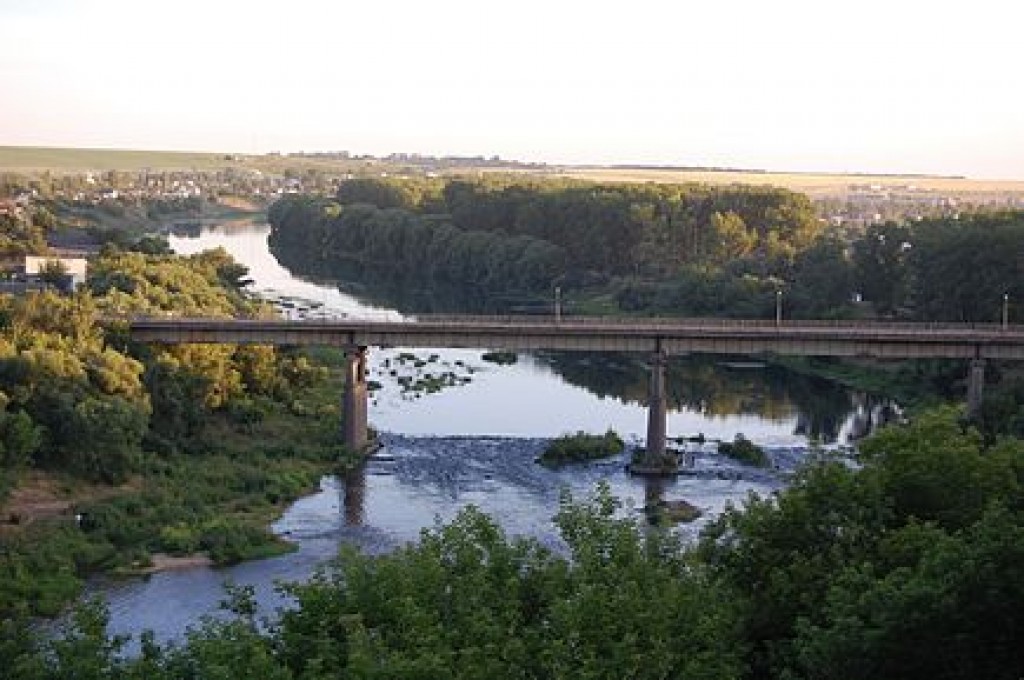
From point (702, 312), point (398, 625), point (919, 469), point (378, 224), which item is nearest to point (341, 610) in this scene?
point (398, 625)

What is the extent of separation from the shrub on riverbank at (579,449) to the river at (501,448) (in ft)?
2.89

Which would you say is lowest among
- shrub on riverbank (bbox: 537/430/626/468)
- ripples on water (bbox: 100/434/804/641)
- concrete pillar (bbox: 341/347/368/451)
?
ripples on water (bbox: 100/434/804/641)

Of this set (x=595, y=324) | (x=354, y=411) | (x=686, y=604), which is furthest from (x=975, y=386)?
(x=686, y=604)

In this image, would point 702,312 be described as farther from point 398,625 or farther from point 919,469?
point 398,625

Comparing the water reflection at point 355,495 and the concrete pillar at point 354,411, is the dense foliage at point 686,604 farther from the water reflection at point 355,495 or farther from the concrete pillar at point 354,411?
the concrete pillar at point 354,411

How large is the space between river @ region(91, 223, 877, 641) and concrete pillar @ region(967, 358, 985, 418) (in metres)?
6.33

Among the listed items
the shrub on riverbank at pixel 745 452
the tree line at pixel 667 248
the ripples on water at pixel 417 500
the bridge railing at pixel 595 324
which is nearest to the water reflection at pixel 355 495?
the ripples on water at pixel 417 500

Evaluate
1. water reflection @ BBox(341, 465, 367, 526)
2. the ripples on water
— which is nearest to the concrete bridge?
the ripples on water

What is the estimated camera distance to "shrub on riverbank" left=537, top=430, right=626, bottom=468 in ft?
185

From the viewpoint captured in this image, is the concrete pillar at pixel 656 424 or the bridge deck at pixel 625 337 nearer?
the concrete pillar at pixel 656 424

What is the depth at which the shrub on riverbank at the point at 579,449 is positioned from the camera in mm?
56500

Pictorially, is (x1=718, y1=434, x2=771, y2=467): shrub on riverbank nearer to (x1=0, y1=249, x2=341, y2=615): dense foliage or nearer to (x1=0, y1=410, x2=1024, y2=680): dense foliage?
(x1=0, y1=249, x2=341, y2=615): dense foliage

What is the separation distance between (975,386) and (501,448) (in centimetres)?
2022

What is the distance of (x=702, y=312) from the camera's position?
308 ft
